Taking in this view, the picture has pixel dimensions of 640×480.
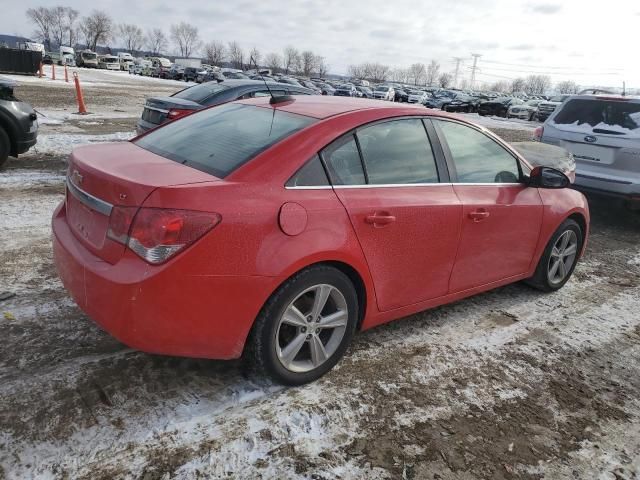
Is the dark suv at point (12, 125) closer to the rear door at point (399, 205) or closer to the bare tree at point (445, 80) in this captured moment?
the rear door at point (399, 205)

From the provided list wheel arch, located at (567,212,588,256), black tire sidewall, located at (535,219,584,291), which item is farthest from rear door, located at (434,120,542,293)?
wheel arch, located at (567,212,588,256)

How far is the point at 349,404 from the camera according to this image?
9.41ft

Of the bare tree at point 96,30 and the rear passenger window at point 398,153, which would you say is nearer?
the rear passenger window at point 398,153

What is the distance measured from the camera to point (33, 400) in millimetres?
2662

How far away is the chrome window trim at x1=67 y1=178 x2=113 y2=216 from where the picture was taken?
2.56 meters

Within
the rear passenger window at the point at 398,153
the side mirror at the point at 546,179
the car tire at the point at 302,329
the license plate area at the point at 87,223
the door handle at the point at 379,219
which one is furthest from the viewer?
the side mirror at the point at 546,179

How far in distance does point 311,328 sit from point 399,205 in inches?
35.1

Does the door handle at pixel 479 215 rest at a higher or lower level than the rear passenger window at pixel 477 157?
lower

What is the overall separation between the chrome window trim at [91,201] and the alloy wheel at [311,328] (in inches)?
40.1

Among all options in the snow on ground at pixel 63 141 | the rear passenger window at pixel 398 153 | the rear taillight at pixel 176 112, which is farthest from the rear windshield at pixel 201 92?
the rear passenger window at pixel 398 153

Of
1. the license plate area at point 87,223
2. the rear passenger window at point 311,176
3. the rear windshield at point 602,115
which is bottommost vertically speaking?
the license plate area at point 87,223

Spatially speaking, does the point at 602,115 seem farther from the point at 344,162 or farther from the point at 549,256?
the point at 344,162

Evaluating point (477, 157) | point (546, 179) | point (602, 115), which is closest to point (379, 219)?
point (477, 157)

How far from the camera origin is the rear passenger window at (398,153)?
3131mm
